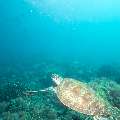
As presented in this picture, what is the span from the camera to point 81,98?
16.7ft

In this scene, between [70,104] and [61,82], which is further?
[61,82]

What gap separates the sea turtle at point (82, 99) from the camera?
4.87 metres

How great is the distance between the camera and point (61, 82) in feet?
18.0

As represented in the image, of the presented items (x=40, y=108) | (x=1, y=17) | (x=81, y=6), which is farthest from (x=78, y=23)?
(x=40, y=108)

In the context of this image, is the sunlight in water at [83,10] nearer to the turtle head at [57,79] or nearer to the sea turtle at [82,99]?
the turtle head at [57,79]

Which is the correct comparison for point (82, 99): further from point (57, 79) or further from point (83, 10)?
point (83, 10)

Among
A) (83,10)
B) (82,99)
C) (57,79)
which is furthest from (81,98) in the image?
(83,10)

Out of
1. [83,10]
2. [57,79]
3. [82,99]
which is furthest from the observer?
[83,10]

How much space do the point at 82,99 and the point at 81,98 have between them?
0.09 feet

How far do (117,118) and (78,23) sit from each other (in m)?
155

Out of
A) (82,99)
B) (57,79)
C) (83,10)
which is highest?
(83,10)

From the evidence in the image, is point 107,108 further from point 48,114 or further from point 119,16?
point 119,16

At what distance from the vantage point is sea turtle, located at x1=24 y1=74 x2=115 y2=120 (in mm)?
4867

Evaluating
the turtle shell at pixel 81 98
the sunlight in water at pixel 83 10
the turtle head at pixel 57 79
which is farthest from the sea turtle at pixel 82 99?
the sunlight in water at pixel 83 10
